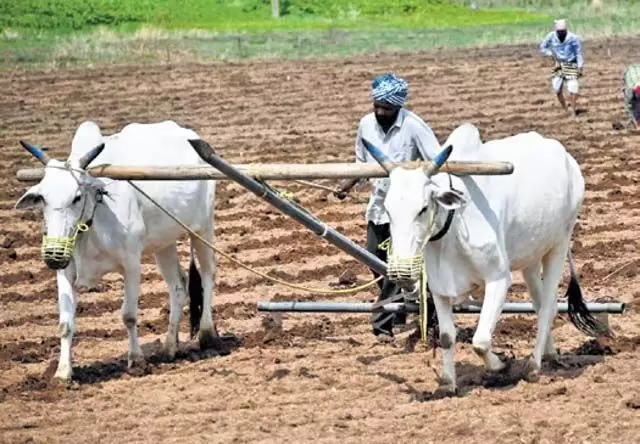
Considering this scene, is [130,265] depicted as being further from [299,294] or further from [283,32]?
[283,32]

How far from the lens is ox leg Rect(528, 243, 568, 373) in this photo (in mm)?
9656

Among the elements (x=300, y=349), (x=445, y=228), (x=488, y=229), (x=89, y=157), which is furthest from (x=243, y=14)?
(x=445, y=228)

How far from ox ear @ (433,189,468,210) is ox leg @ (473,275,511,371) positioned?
655 mm

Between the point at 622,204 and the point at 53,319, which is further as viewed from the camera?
the point at 622,204

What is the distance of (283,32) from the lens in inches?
1565

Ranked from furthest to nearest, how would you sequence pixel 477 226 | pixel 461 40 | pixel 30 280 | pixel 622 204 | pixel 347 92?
1. pixel 461 40
2. pixel 347 92
3. pixel 622 204
4. pixel 30 280
5. pixel 477 226

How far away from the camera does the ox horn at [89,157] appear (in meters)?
9.85

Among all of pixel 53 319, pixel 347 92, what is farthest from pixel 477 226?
pixel 347 92

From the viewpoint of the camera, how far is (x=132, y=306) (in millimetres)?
10320

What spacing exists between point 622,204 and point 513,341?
517 centimetres

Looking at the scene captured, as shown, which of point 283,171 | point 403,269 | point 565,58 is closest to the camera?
point 403,269

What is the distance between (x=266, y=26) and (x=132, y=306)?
32.5 meters

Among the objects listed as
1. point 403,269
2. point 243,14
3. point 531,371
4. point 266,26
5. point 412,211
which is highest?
point 412,211

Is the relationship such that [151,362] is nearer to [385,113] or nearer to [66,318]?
[66,318]
